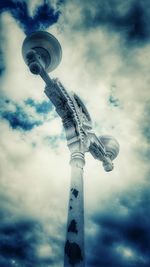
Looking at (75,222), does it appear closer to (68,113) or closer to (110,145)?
(68,113)

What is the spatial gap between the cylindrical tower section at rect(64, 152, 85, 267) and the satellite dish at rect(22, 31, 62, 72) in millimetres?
3630

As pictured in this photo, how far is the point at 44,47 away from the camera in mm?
7844

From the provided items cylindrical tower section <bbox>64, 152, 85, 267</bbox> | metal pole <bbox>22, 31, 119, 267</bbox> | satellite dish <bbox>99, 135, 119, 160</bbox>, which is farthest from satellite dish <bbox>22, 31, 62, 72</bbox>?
satellite dish <bbox>99, 135, 119, 160</bbox>

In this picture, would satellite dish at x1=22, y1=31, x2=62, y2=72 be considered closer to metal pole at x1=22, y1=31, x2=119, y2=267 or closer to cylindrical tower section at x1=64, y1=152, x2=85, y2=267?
metal pole at x1=22, y1=31, x2=119, y2=267

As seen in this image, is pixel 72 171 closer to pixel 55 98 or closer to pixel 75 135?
pixel 75 135

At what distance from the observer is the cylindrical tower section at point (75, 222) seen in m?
5.30

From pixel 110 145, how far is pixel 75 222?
577cm

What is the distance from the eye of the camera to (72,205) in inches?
242

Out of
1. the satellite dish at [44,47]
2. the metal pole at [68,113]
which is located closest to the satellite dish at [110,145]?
the metal pole at [68,113]

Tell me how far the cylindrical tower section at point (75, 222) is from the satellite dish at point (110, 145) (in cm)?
403

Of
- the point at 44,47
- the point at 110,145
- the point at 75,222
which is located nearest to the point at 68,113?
the point at 44,47

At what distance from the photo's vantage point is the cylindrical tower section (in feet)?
17.4

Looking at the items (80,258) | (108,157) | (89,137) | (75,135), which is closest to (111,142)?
(108,157)

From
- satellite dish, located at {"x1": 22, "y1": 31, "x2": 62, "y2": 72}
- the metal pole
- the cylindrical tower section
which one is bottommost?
the cylindrical tower section
